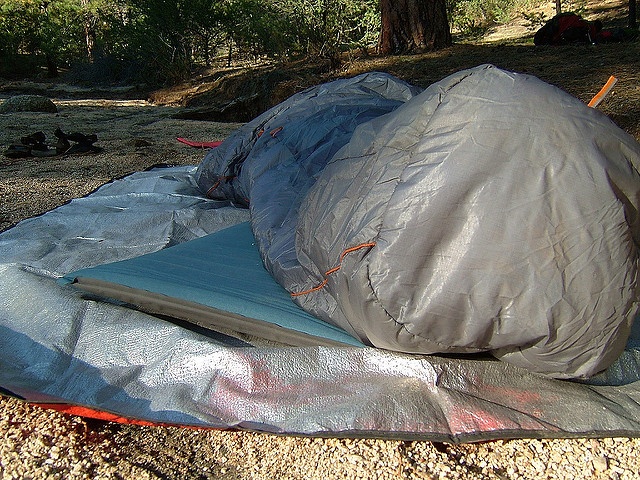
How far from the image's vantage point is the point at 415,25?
6695 mm

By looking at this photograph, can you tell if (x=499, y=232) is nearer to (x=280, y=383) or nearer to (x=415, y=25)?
(x=280, y=383)

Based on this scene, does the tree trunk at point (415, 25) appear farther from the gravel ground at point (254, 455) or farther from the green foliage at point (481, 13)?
the gravel ground at point (254, 455)

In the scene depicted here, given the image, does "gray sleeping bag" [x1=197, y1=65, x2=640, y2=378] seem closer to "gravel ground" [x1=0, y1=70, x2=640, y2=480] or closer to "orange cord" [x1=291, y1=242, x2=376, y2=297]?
"orange cord" [x1=291, y1=242, x2=376, y2=297]

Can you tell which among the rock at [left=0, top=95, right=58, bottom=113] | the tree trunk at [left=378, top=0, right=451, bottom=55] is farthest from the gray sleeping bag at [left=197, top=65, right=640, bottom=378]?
the rock at [left=0, top=95, right=58, bottom=113]

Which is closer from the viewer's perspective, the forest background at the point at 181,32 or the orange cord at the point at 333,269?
the orange cord at the point at 333,269

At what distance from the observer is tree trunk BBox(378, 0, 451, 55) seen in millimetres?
6570

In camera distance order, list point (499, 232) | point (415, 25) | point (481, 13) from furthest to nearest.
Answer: point (481, 13), point (415, 25), point (499, 232)

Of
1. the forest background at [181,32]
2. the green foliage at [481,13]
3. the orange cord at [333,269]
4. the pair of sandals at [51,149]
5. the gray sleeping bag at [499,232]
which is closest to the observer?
the gray sleeping bag at [499,232]

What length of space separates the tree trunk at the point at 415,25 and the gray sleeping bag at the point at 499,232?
568 centimetres

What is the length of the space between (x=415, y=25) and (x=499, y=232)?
6.05 meters

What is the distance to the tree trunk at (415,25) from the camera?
657 cm

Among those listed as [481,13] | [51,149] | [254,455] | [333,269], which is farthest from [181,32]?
[254,455]

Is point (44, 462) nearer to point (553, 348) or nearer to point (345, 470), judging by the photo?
point (345, 470)

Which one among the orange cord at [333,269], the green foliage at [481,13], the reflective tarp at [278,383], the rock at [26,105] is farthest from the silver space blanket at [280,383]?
the green foliage at [481,13]
